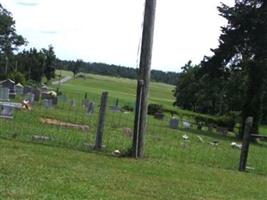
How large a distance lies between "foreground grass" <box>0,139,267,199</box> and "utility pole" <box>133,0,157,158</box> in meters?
0.66

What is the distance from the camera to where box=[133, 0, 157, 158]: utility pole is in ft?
47.0

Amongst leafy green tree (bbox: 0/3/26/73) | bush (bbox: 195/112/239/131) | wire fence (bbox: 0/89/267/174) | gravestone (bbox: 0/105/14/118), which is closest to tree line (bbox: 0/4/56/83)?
leafy green tree (bbox: 0/3/26/73)

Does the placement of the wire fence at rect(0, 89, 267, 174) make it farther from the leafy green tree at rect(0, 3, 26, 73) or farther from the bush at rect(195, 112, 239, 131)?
the leafy green tree at rect(0, 3, 26, 73)

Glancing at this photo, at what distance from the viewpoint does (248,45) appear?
45.4m

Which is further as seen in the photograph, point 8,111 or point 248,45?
point 248,45

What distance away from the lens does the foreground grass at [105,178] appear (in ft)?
28.8

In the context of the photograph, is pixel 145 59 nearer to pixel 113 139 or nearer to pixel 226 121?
pixel 113 139

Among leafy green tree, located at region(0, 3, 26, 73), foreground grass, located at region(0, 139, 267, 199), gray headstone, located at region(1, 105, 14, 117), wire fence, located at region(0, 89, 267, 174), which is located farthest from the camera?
leafy green tree, located at region(0, 3, 26, 73)

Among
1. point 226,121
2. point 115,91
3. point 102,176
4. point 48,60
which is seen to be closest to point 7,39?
point 48,60

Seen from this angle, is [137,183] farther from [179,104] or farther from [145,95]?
[179,104]

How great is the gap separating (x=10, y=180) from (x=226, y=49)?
38.7 m

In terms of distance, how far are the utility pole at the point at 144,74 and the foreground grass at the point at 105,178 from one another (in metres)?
0.66

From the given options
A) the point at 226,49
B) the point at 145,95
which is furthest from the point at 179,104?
the point at 145,95

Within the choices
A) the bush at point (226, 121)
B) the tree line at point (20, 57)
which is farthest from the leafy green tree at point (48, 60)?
the bush at point (226, 121)
